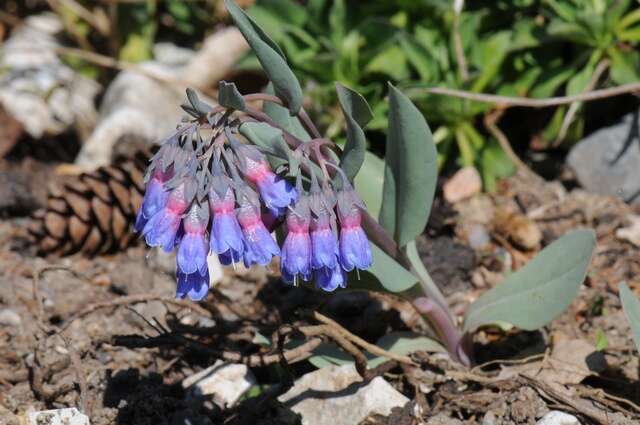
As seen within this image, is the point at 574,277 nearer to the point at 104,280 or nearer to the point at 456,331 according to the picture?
the point at 456,331

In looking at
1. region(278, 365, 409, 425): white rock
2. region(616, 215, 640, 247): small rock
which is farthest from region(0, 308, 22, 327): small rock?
region(616, 215, 640, 247): small rock

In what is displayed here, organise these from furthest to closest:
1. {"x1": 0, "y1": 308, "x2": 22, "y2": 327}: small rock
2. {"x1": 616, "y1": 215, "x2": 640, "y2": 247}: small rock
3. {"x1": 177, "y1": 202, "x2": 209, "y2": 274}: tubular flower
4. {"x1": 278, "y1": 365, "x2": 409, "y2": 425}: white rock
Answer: {"x1": 616, "y1": 215, "x2": 640, "y2": 247}: small rock
{"x1": 0, "y1": 308, "x2": 22, "y2": 327}: small rock
{"x1": 278, "y1": 365, "x2": 409, "y2": 425}: white rock
{"x1": 177, "y1": 202, "x2": 209, "y2": 274}: tubular flower

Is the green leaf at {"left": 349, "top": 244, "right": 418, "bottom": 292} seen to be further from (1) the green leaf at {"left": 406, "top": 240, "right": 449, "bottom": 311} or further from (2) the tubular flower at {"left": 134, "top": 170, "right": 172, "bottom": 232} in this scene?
(2) the tubular flower at {"left": 134, "top": 170, "right": 172, "bottom": 232}

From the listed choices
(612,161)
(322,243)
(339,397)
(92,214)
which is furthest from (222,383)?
(612,161)

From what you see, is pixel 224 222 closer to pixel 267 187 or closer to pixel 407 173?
pixel 267 187

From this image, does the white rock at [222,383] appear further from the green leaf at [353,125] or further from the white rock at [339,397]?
the green leaf at [353,125]

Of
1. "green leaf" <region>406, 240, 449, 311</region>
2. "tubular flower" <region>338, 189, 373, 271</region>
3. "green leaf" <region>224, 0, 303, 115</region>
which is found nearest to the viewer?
"tubular flower" <region>338, 189, 373, 271</region>
